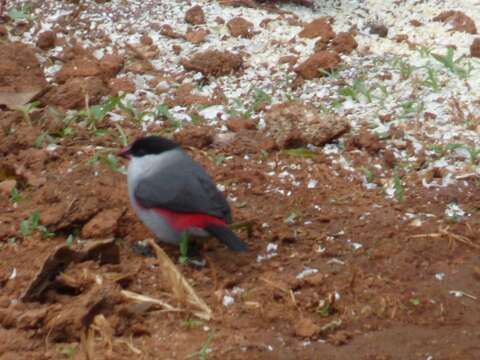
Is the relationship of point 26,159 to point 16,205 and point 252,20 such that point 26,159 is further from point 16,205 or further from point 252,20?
point 252,20

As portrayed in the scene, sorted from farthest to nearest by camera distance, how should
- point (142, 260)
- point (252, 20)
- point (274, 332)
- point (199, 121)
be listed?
point (252, 20) → point (199, 121) → point (142, 260) → point (274, 332)

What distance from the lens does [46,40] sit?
246 inches

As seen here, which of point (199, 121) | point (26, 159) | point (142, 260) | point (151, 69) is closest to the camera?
point (142, 260)

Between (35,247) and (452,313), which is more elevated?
(452,313)

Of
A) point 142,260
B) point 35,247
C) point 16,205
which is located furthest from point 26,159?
point 142,260

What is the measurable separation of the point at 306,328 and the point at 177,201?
3.17 feet

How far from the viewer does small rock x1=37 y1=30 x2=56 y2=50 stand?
246 inches

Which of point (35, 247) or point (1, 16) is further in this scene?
point (1, 16)

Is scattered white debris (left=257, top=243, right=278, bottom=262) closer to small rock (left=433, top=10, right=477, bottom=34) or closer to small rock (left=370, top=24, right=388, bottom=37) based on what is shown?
small rock (left=370, top=24, right=388, bottom=37)

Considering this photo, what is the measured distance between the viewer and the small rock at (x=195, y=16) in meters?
6.60

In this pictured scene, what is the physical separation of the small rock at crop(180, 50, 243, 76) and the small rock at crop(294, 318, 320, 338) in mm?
2580

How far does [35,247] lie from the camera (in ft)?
14.8

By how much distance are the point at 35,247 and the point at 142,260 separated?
54 cm

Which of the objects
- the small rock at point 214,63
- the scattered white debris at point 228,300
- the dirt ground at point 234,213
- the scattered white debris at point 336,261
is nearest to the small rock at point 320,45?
the dirt ground at point 234,213
